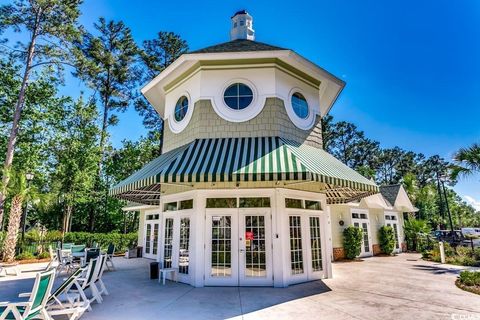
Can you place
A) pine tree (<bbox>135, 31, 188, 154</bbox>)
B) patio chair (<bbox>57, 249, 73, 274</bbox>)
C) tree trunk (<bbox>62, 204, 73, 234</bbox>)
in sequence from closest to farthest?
patio chair (<bbox>57, 249, 73, 274</bbox>) < tree trunk (<bbox>62, 204, 73, 234</bbox>) < pine tree (<bbox>135, 31, 188, 154</bbox>)

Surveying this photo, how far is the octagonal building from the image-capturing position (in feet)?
27.8

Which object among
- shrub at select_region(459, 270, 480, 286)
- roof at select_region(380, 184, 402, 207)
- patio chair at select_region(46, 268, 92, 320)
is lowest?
shrub at select_region(459, 270, 480, 286)

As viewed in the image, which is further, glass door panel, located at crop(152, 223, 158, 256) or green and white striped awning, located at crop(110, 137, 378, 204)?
glass door panel, located at crop(152, 223, 158, 256)

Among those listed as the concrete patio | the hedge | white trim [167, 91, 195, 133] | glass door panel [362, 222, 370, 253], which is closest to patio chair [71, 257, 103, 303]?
the concrete patio

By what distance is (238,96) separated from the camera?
33.0ft

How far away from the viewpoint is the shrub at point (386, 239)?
18578 millimetres

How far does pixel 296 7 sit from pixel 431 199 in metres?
34.7

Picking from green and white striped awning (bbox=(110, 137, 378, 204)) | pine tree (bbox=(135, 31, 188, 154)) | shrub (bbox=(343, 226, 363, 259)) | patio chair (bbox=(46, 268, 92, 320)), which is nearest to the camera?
patio chair (bbox=(46, 268, 92, 320))

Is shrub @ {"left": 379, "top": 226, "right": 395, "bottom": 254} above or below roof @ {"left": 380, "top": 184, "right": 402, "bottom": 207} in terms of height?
below

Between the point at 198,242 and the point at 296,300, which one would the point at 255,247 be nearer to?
the point at 198,242

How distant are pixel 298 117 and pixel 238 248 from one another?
5553 mm

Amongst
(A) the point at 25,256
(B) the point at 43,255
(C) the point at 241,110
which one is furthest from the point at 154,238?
(C) the point at 241,110

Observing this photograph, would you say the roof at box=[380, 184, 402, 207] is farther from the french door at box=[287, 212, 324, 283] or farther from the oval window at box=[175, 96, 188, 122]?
the oval window at box=[175, 96, 188, 122]

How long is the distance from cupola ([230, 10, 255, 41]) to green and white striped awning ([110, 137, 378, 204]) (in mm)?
7516
